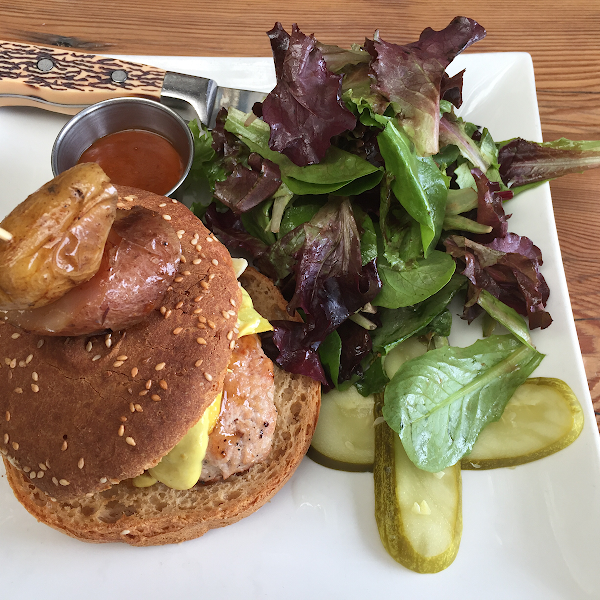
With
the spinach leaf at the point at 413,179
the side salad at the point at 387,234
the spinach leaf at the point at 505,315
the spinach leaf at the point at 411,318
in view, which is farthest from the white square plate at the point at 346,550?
the spinach leaf at the point at 413,179

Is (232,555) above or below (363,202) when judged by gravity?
below

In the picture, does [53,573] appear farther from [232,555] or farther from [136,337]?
[136,337]

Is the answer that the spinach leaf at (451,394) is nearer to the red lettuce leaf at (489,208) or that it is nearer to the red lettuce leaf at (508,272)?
the red lettuce leaf at (508,272)

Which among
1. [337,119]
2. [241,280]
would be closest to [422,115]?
[337,119]

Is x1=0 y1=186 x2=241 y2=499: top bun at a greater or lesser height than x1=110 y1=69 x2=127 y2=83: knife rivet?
lesser

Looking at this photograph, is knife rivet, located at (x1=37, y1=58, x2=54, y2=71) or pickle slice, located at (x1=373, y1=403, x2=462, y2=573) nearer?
pickle slice, located at (x1=373, y1=403, x2=462, y2=573)

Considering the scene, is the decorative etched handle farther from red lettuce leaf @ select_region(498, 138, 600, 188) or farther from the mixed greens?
red lettuce leaf @ select_region(498, 138, 600, 188)

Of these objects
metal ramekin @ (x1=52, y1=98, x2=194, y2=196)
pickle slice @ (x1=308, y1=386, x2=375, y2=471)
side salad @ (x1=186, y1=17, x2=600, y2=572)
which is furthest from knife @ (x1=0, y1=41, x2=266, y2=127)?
pickle slice @ (x1=308, y1=386, x2=375, y2=471)
